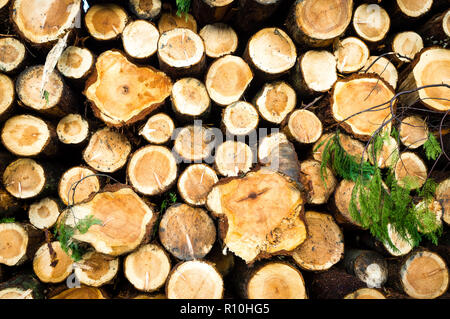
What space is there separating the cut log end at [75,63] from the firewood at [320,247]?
2349 millimetres

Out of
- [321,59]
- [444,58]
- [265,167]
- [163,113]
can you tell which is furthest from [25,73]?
[444,58]

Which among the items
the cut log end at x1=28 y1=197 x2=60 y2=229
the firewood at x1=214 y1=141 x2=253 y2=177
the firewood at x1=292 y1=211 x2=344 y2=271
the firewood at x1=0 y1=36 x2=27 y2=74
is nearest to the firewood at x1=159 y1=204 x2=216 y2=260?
the firewood at x1=214 y1=141 x2=253 y2=177

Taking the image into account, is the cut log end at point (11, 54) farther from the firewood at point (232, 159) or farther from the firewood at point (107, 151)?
the firewood at point (232, 159)

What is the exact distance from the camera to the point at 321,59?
2.55m

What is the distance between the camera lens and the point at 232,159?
7.90 feet

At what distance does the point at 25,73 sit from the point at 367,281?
3.53 metres

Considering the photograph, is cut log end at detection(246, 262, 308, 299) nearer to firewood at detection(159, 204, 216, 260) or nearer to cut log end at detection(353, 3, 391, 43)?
firewood at detection(159, 204, 216, 260)

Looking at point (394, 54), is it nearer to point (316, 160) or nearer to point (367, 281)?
point (316, 160)

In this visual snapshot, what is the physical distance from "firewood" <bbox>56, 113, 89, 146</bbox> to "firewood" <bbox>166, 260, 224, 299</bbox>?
151 centimetres

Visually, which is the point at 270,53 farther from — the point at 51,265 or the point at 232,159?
the point at 51,265

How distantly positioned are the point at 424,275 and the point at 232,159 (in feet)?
6.41

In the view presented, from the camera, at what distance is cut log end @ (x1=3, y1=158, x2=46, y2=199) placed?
253cm

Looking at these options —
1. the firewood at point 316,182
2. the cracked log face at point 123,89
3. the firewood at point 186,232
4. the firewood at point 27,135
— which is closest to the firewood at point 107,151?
the cracked log face at point 123,89

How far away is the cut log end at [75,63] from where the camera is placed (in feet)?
8.10
